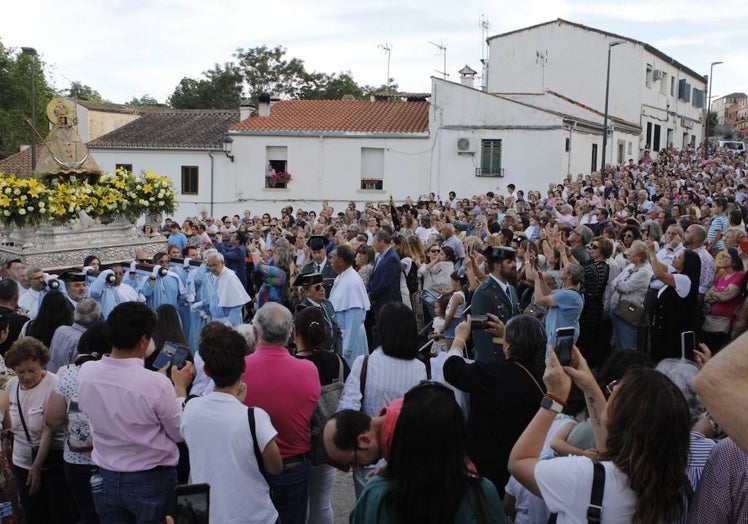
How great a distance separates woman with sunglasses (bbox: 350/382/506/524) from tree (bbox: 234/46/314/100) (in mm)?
55926

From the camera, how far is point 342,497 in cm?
652

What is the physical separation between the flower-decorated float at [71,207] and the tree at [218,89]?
4191 cm

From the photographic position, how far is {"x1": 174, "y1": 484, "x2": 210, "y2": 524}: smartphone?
109 inches

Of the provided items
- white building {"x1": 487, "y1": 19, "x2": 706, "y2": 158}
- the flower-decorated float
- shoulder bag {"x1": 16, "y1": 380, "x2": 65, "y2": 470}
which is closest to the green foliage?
white building {"x1": 487, "y1": 19, "x2": 706, "y2": 158}

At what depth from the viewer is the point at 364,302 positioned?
27.2 ft

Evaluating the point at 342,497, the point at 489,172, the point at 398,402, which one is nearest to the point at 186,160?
the point at 489,172

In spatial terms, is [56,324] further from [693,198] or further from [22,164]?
[22,164]

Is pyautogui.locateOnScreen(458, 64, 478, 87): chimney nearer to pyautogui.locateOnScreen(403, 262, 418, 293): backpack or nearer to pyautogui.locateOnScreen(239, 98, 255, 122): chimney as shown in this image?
pyautogui.locateOnScreen(239, 98, 255, 122): chimney

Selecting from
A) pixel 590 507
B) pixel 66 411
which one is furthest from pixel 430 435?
pixel 66 411

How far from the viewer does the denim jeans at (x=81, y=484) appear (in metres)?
4.68

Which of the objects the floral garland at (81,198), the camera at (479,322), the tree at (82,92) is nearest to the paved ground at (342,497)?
the camera at (479,322)

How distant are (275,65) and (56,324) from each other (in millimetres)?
53124

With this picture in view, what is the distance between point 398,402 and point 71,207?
39.5 feet

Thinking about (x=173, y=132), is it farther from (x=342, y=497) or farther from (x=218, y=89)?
(x=342, y=497)
